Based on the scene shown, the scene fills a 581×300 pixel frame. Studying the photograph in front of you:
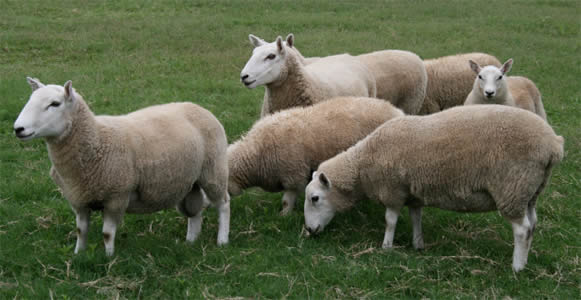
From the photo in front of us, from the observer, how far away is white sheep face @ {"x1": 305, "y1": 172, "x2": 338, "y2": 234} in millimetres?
5613

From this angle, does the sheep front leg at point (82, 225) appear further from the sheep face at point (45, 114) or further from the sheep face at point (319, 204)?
the sheep face at point (319, 204)

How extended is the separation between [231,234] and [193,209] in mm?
414

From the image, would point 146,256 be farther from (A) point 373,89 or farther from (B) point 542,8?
(B) point 542,8

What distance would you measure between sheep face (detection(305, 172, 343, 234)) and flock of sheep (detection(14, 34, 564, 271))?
10 millimetres

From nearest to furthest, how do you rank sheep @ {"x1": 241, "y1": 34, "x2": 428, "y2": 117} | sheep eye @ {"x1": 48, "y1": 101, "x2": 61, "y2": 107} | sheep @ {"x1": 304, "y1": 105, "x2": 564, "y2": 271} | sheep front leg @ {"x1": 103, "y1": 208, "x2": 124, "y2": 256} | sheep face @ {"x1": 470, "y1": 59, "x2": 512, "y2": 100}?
sheep eye @ {"x1": 48, "y1": 101, "x2": 61, "y2": 107} < sheep front leg @ {"x1": 103, "y1": 208, "x2": 124, "y2": 256} < sheep @ {"x1": 304, "y1": 105, "x2": 564, "y2": 271} < sheep @ {"x1": 241, "y1": 34, "x2": 428, "y2": 117} < sheep face @ {"x1": 470, "y1": 59, "x2": 512, "y2": 100}

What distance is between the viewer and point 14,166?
684cm

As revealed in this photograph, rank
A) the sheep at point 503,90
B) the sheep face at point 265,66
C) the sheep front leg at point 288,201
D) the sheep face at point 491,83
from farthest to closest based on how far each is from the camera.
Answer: the sheep at point 503,90, the sheep face at point 491,83, the sheep face at point 265,66, the sheep front leg at point 288,201

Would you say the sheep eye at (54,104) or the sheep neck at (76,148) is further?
the sheep neck at (76,148)

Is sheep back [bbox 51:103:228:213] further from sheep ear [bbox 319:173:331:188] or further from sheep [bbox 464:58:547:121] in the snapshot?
sheep [bbox 464:58:547:121]

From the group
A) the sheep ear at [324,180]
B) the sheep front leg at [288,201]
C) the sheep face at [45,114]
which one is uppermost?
the sheep face at [45,114]

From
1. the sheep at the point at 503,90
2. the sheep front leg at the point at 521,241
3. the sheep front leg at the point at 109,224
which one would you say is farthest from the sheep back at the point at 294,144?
the sheep at the point at 503,90

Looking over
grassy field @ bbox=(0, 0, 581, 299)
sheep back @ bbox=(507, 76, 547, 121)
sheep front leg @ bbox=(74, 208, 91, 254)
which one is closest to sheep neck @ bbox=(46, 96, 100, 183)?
sheep front leg @ bbox=(74, 208, 91, 254)

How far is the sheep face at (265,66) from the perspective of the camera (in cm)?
715

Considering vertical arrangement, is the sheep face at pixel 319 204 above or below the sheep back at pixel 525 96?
below
